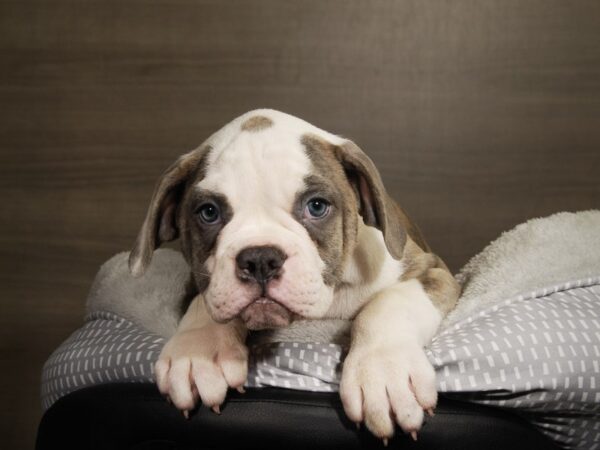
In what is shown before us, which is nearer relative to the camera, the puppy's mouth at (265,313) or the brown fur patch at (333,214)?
the puppy's mouth at (265,313)

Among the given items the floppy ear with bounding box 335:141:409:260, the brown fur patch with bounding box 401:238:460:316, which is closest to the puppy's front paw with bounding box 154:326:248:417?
the floppy ear with bounding box 335:141:409:260

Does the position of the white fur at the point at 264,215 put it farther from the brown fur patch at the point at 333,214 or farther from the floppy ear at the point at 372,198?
the floppy ear at the point at 372,198

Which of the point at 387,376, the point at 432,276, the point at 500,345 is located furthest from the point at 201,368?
the point at 432,276

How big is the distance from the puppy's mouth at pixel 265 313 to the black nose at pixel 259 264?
40mm

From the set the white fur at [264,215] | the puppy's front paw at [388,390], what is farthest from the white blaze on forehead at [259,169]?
the puppy's front paw at [388,390]

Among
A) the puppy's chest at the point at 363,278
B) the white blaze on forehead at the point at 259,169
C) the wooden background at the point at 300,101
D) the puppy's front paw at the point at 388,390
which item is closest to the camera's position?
the puppy's front paw at the point at 388,390

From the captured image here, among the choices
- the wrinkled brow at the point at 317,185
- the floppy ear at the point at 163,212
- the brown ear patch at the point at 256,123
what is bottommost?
the floppy ear at the point at 163,212

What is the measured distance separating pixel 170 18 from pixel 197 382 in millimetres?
1973

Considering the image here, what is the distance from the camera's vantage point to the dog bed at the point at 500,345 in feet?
5.01

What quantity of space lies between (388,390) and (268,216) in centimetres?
50

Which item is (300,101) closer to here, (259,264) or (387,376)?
(259,264)

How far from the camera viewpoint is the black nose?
5.22ft

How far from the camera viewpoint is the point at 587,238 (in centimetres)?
213

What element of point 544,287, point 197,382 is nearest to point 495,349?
point 544,287
